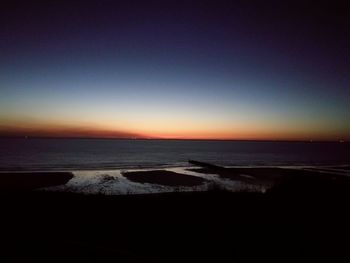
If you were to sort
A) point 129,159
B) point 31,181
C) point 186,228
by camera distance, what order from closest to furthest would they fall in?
point 186,228, point 31,181, point 129,159

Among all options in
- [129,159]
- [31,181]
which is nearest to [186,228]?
[31,181]

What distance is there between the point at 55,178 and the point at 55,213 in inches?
923

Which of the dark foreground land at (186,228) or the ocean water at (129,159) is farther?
the ocean water at (129,159)

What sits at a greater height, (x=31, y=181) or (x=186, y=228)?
(x=186, y=228)

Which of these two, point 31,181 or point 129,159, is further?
point 129,159

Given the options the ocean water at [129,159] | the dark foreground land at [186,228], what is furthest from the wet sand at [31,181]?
the dark foreground land at [186,228]

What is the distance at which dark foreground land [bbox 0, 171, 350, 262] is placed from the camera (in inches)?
259

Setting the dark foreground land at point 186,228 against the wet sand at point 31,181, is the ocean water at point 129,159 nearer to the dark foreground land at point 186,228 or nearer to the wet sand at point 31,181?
the wet sand at point 31,181

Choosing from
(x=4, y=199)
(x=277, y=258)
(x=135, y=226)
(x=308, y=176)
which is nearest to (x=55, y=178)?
(x=4, y=199)

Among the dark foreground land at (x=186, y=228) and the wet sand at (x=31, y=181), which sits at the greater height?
the dark foreground land at (x=186, y=228)

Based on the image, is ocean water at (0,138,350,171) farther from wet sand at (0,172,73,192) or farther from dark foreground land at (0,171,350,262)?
dark foreground land at (0,171,350,262)

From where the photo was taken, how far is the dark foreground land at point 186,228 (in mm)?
6582

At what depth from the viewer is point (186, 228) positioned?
10.8 meters

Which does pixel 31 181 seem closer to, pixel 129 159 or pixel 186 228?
pixel 186 228
